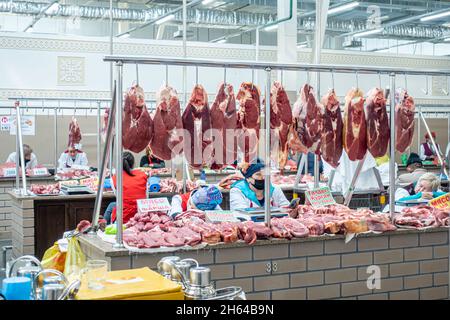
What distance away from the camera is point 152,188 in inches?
317

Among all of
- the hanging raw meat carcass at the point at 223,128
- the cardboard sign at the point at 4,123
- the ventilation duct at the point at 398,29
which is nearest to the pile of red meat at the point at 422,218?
the hanging raw meat carcass at the point at 223,128

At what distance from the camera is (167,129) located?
4.82m

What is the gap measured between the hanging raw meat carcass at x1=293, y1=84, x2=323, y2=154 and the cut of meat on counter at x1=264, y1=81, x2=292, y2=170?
4.1 inches

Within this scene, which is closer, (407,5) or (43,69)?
(43,69)

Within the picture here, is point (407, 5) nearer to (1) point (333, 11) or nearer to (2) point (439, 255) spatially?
(1) point (333, 11)

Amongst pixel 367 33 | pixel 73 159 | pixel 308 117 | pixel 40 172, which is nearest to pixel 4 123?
pixel 73 159

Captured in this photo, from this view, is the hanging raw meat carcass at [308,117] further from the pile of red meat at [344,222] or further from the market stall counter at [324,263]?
the market stall counter at [324,263]

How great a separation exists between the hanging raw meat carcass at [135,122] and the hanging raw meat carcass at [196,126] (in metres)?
0.36

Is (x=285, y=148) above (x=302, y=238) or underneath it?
above

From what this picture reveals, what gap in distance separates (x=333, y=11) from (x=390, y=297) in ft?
38.9

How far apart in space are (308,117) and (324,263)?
1211 mm

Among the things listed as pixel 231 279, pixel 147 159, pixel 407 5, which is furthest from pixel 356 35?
pixel 231 279

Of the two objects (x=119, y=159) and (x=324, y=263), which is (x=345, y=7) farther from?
(x=119, y=159)

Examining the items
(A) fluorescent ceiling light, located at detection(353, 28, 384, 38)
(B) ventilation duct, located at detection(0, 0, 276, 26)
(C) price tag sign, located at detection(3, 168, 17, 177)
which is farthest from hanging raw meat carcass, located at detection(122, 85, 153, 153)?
(A) fluorescent ceiling light, located at detection(353, 28, 384, 38)
